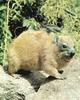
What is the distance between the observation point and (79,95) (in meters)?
5.77

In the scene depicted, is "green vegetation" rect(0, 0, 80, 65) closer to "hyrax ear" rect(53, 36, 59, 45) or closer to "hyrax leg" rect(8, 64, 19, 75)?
"hyrax leg" rect(8, 64, 19, 75)

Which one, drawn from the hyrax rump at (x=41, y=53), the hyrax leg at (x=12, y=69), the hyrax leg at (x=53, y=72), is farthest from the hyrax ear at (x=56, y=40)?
the hyrax leg at (x=12, y=69)

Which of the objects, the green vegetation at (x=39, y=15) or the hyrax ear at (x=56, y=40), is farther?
the green vegetation at (x=39, y=15)

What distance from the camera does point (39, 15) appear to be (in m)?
9.24

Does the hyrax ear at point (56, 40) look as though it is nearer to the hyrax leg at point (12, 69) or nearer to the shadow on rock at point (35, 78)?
the shadow on rock at point (35, 78)

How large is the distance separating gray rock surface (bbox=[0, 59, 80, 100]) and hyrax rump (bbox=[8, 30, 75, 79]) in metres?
0.16

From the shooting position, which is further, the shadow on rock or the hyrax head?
the shadow on rock

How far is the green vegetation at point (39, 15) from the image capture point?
28.6 ft

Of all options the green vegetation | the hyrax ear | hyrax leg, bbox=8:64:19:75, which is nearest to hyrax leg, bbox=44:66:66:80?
the hyrax ear

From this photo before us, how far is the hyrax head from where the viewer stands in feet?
19.6

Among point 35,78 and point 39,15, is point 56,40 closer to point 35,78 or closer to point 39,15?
point 35,78

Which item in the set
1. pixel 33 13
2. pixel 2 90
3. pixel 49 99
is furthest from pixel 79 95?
pixel 33 13

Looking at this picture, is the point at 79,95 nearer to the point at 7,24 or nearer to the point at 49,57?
the point at 49,57

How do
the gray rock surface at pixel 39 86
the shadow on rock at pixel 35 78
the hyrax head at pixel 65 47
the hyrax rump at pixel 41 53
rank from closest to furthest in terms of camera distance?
1. the gray rock surface at pixel 39 86
2. the hyrax head at pixel 65 47
3. the hyrax rump at pixel 41 53
4. the shadow on rock at pixel 35 78
